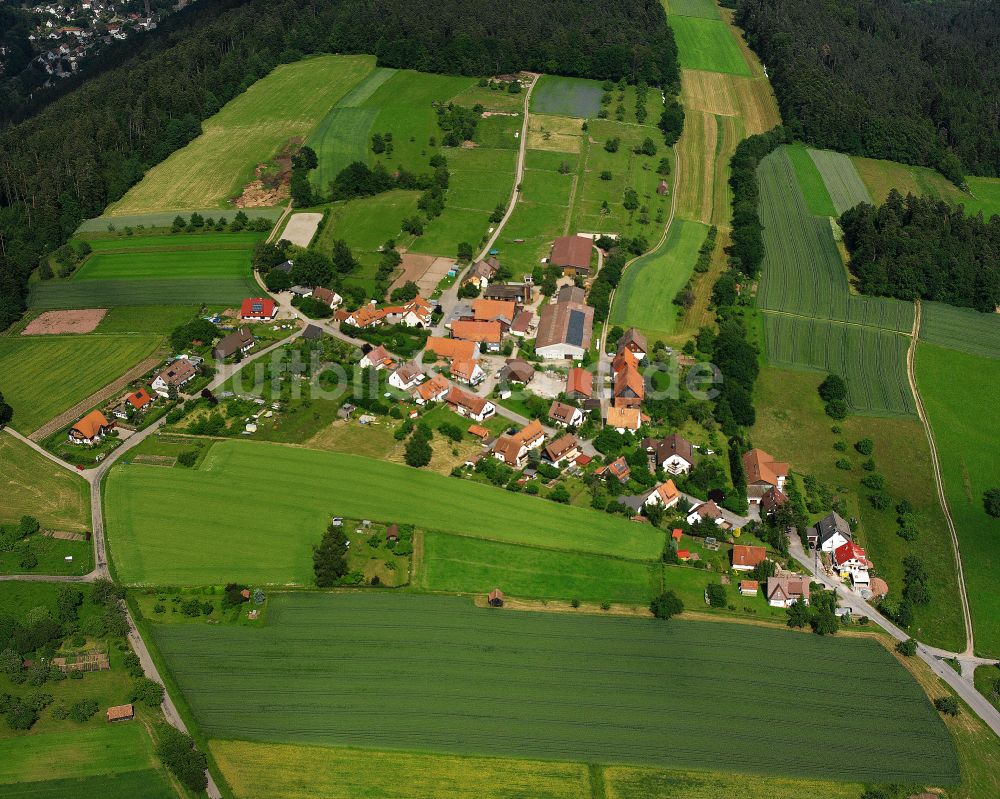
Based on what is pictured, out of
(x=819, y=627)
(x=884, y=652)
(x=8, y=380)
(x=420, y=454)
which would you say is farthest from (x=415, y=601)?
(x=8, y=380)

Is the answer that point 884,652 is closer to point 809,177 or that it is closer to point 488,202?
point 488,202

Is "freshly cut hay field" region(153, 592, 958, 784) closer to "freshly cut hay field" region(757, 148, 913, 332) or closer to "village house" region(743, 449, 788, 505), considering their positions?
"village house" region(743, 449, 788, 505)

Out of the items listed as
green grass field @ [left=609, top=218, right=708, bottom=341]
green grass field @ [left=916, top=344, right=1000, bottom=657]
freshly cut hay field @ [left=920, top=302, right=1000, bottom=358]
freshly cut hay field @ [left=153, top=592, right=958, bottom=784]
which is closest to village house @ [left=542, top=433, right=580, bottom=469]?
freshly cut hay field @ [left=153, top=592, right=958, bottom=784]

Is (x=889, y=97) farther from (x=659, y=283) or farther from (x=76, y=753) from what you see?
(x=76, y=753)

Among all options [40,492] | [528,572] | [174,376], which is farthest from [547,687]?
[174,376]

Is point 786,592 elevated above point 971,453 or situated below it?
above
